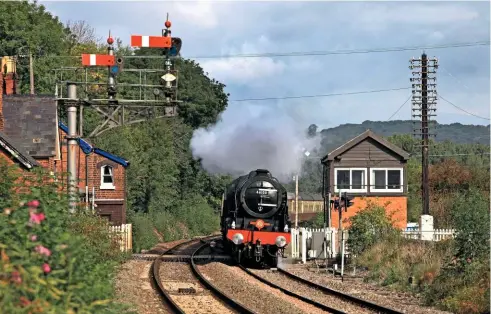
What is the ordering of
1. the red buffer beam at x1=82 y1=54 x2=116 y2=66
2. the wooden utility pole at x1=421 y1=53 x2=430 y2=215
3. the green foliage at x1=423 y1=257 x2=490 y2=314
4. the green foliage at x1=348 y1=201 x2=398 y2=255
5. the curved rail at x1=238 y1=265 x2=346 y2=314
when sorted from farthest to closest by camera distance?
the wooden utility pole at x1=421 y1=53 x2=430 y2=215 → the green foliage at x1=348 y1=201 x2=398 y2=255 → the red buffer beam at x1=82 y1=54 x2=116 y2=66 → the green foliage at x1=423 y1=257 x2=490 y2=314 → the curved rail at x1=238 y1=265 x2=346 y2=314

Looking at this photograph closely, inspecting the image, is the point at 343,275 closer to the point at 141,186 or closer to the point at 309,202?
the point at 141,186

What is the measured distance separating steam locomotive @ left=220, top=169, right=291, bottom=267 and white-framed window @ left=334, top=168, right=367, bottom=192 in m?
22.1

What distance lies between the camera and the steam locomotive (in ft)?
91.6

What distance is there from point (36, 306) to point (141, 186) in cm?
4917

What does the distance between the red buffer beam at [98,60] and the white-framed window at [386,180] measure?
96.3ft

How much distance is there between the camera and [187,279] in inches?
968

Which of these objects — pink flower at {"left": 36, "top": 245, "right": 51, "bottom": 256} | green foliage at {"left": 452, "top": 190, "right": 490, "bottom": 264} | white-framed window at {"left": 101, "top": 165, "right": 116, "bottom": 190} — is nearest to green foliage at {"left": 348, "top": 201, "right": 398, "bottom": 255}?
green foliage at {"left": 452, "top": 190, "right": 490, "bottom": 264}

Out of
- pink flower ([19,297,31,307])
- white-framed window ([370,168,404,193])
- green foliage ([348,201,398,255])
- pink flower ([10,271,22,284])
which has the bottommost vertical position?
green foliage ([348,201,398,255])

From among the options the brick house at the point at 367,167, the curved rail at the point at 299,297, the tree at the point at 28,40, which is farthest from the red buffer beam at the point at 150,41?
the tree at the point at 28,40

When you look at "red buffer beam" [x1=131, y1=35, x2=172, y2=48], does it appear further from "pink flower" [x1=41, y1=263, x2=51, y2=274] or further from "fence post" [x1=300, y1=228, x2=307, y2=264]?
"pink flower" [x1=41, y1=263, x2=51, y2=274]

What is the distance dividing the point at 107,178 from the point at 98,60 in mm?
24060

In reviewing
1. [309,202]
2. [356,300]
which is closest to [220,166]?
[356,300]

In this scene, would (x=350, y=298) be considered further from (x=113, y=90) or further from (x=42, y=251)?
(x=42, y=251)

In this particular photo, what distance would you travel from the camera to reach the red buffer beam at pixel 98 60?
23.3 meters
